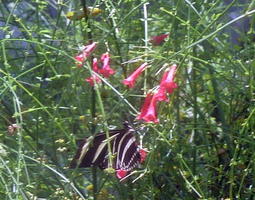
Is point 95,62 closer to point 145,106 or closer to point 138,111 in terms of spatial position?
point 138,111

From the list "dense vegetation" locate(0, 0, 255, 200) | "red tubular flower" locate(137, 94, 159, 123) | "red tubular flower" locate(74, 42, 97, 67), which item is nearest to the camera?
"red tubular flower" locate(137, 94, 159, 123)

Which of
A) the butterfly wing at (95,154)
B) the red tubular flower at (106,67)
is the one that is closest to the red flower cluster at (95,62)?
the red tubular flower at (106,67)

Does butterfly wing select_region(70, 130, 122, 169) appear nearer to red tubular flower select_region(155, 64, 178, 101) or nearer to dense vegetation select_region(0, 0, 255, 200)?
dense vegetation select_region(0, 0, 255, 200)

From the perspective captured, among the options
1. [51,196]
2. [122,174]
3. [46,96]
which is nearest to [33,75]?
[46,96]

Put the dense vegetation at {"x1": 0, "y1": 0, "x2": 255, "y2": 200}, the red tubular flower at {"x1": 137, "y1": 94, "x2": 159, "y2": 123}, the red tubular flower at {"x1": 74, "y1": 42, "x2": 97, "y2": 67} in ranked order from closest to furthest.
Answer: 1. the red tubular flower at {"x1": 137, "y1": 94, "x2": 159, "y2": 123}
2. the red tubular flower at {"x1": 74, "y1": 42, "x2": 97, "y2": 67}
3. the dense vegetation at {"x1": 0, "y1": 0, "x2": 255, "y2": 200}

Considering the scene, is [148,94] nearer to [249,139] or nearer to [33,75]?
[249,139]

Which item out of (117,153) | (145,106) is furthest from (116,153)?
(145,106)

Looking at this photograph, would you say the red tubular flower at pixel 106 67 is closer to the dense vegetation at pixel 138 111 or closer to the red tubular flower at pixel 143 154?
the dense vegetation at pixel 138 111

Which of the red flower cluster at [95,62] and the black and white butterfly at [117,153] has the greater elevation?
the red flower cluster at [95,62]

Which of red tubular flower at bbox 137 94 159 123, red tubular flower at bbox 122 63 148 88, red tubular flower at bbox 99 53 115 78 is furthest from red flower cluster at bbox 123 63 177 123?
red tubular flower at bbox 99 53 115 78
